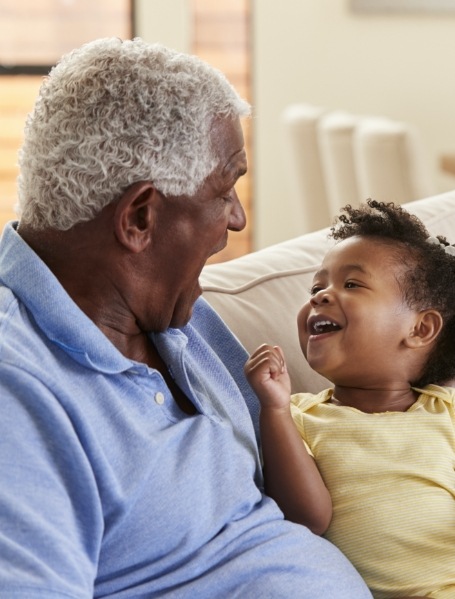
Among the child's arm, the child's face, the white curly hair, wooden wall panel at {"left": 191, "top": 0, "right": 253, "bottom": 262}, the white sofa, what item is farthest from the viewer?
wooden wall panel at {"left": 191, "top": 0, "right": 253, "bottom": 262}

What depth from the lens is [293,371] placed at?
→ 180cm

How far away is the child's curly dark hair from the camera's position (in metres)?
1.72

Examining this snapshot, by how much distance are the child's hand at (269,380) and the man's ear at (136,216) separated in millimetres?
293

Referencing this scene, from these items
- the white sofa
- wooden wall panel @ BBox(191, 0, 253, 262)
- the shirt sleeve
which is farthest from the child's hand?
wooden wall panel @ BBox(191, 0, 253, 262)

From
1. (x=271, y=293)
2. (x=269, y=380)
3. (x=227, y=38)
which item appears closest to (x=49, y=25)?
(x=227, y=38)

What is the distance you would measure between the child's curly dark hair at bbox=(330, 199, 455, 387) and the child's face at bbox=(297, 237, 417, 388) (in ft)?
0.07

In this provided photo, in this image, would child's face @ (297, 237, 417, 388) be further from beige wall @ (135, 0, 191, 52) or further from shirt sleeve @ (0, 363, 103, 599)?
beige wall @ (135, 0, 191, 52)

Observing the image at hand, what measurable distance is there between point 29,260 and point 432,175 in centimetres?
450

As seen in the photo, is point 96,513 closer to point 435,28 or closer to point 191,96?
point 191,96

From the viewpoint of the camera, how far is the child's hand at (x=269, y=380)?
1.53 meters

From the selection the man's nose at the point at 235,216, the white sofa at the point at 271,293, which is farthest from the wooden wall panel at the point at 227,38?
the man's nose at the point at 235,216

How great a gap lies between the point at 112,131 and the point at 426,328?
2.23ft

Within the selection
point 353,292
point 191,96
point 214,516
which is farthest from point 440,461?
point 191,96

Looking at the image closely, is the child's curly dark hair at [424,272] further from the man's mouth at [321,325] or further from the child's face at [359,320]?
the man's mouth at [321,325]
